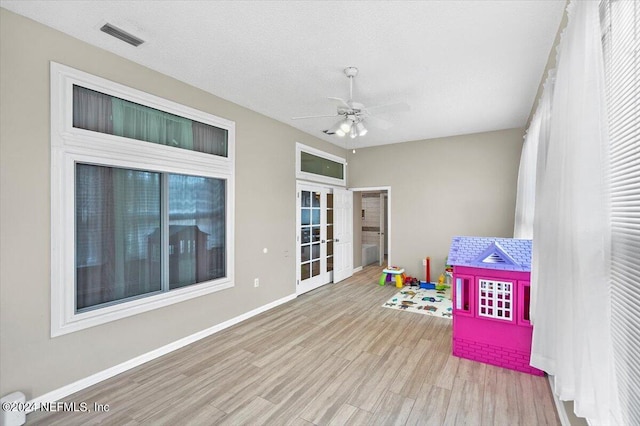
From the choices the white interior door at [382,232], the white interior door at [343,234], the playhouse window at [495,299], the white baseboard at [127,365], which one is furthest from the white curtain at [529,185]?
the white interior door at [382,232]

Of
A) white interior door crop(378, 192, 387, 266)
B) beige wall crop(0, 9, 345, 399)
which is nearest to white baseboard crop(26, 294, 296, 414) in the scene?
beige wall crop(0, 9, 345, 399)

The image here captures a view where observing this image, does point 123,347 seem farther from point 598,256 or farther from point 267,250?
point 598,256

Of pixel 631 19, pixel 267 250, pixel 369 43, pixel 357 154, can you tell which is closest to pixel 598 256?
pixel 631 19

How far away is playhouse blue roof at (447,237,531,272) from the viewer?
8.84 feet

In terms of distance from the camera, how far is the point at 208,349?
10.3ft

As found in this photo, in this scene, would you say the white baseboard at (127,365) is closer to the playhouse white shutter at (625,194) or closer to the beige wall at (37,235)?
the beige wall at (37,235)

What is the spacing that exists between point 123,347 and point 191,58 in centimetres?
288

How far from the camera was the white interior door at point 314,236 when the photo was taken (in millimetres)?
5164

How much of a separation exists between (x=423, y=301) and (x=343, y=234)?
2.23m

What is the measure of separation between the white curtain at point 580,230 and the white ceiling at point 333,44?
101 cm

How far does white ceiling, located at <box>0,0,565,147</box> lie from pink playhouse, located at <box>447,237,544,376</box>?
186cm

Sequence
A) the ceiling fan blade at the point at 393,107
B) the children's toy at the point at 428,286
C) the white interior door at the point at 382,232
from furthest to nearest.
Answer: the white interior door at the point at 382,232 → the children's toy at the point at 428,286 → the ceiling fan blade at the point at 393,107

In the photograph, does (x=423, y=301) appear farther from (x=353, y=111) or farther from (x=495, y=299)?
(x=353, y=111)

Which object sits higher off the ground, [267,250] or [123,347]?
[267,250]
